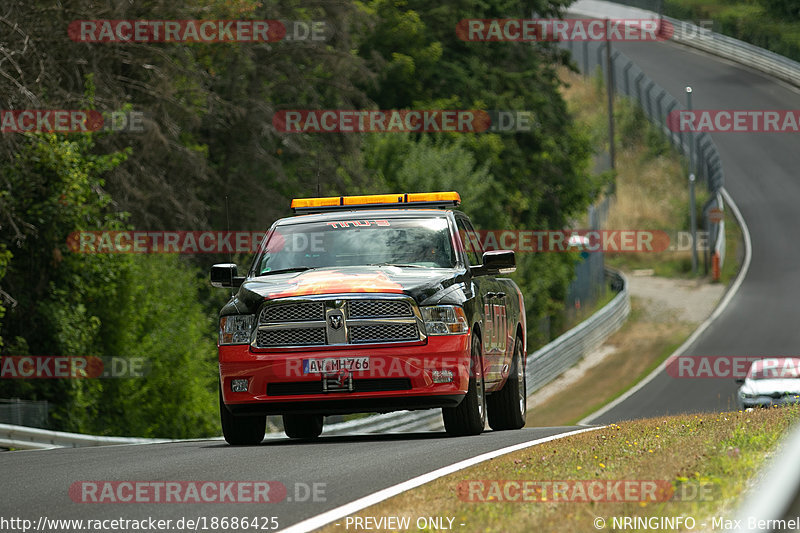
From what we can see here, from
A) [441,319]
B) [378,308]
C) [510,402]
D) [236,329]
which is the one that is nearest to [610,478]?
[441,319]

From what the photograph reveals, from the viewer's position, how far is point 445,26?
5172 centimetres

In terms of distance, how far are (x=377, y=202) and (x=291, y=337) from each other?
245cm

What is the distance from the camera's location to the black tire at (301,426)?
48.4ft

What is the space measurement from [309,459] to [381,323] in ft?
5.34

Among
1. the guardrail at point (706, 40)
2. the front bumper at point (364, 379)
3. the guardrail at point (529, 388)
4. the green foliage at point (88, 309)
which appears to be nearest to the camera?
the front bumper at point (364, 379)

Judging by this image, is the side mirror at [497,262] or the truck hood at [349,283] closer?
the truck hood at [349,283]

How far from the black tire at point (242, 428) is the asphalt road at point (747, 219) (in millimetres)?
19995

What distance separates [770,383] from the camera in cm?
2841

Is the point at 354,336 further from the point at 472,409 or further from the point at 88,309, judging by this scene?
the point at 88,309

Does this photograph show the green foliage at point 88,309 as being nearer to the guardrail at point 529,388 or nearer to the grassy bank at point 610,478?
the guardrail at point 529,388

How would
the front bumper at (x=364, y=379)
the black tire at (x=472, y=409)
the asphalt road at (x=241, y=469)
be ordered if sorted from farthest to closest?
the black tire at (x=472, y=409)
the front bumper at (x=364, y=379)
the asphalt road at (x=241, y=469)

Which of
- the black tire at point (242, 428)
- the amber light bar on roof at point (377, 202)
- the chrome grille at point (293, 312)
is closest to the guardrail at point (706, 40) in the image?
the amber light bar on roof at point (377, 202)

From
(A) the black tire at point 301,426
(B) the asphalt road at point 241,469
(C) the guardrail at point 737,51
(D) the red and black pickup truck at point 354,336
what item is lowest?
(A) the black tire at point 301,426

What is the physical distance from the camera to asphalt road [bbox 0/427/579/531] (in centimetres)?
772
